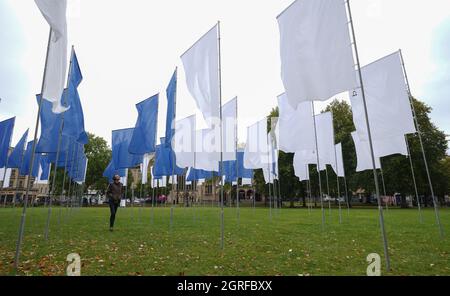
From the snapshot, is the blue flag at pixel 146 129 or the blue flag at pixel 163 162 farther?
the blue flag at pixel 163 162

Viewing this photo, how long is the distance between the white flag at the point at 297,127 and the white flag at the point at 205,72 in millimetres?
5660

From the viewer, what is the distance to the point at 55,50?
7.85 meters

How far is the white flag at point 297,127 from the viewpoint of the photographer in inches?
572

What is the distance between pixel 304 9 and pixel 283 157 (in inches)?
1641

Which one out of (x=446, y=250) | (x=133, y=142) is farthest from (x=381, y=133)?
(x=133, y=142)

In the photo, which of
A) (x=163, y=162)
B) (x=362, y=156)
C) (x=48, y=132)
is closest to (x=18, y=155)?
(x=163, y=162)

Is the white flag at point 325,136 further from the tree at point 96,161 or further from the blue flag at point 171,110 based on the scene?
the tree at point 96,161

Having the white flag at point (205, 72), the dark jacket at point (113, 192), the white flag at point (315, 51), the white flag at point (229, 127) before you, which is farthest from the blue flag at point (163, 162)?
the white flag at point (315, 51)

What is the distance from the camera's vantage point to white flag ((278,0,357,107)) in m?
7.76

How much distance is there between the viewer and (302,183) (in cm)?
4972

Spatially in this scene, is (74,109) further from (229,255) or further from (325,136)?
(325,136)

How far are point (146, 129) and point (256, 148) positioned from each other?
8.84 metres

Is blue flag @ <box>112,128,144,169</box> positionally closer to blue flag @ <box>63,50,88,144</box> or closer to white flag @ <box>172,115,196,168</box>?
white flag @ <box>172,115,196,168</box>
